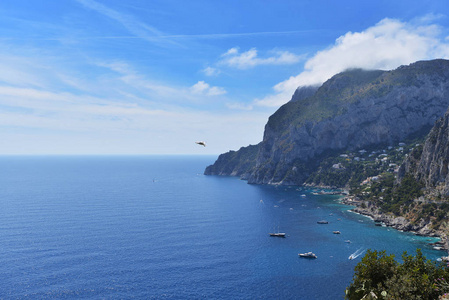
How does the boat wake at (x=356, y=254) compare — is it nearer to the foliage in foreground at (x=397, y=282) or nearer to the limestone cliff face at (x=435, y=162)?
the limestone cliff face at (x=435, y=162)

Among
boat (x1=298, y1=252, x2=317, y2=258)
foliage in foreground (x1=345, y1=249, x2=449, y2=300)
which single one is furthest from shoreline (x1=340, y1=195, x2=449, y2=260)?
foliage in foreground (x1=345, y1=249, x2=449, y2=300)

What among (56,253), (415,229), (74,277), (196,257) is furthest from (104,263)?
(415,229)

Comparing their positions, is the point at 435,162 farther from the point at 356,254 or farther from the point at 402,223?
the point at 356,254

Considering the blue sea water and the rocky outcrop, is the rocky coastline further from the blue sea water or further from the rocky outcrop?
the blue sea water

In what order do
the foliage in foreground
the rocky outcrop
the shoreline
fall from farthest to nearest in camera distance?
the rocky outcrop
the shoreline
the foliage in foreground

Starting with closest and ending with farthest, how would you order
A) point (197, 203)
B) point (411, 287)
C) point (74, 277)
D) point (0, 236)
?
point (411, 287)
point (74, 277)
point (0, 236)
point (197, 203)

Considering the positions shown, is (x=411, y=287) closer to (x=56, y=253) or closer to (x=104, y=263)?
(x=104, y=263)
